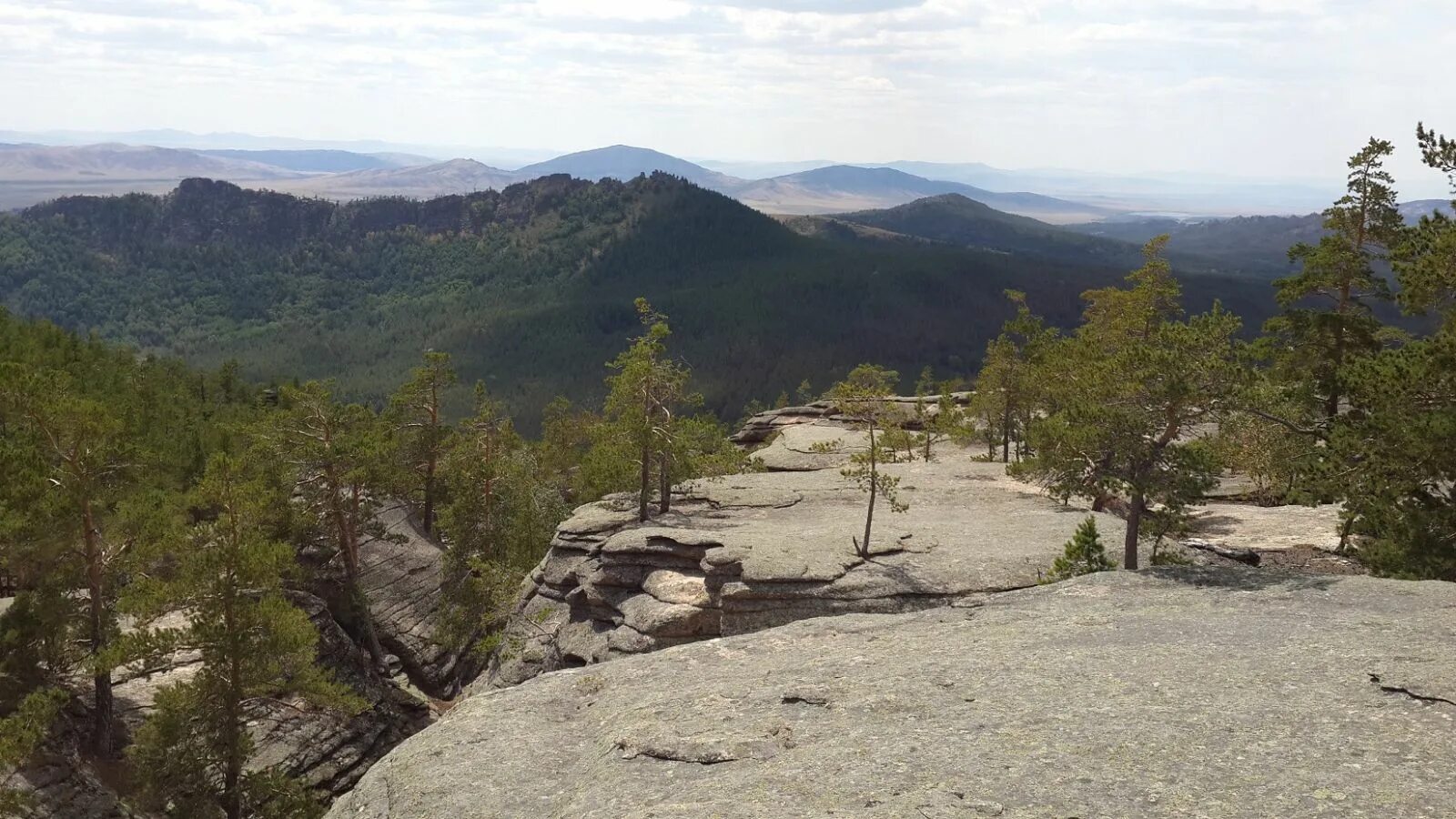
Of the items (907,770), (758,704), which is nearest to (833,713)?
(758,704)

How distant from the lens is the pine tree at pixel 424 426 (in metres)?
45.2

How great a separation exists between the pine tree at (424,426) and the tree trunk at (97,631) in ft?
54.2

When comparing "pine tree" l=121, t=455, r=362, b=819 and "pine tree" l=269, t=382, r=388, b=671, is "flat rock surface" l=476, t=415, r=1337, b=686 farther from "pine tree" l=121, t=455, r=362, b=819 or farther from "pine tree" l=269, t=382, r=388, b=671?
"pine tree" l=269, t=382, r=388, b=671

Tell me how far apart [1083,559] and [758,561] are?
31.2 feet

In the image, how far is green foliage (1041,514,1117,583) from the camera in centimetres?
2372

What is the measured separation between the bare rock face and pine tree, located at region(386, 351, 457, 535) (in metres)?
13.8

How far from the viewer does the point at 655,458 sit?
3506 centimetres

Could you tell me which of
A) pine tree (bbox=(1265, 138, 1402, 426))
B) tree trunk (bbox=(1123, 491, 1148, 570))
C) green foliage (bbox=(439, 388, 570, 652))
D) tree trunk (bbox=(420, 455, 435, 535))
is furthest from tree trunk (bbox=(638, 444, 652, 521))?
pine tree (bbox=(1265, 138, 1402, 426))

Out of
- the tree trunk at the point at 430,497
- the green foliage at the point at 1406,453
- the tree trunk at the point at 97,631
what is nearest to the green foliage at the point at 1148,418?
the green foliage at the point at 1406,453

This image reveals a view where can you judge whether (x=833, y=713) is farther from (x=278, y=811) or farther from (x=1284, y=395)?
(x=278, y=811)

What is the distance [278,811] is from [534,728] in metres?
12.3

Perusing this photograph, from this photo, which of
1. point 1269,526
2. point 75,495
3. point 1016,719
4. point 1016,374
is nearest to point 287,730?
point 75,495

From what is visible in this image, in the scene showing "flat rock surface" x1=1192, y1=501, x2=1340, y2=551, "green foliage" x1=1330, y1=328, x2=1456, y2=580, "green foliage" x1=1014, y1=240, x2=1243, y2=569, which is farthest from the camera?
"flat rock surface" x1=1192, y1=501, x2=1340, y2=551

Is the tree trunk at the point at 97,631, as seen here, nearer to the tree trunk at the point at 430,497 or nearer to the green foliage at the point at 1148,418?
the tree trunk at the point at 430,497
